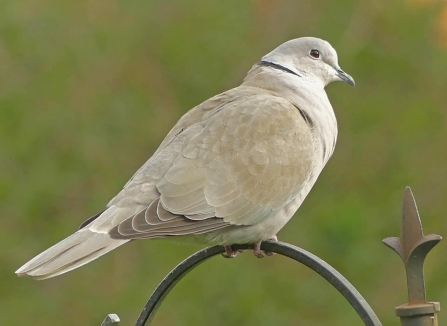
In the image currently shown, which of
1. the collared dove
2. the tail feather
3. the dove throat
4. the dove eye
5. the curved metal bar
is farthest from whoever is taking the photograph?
the dove eye

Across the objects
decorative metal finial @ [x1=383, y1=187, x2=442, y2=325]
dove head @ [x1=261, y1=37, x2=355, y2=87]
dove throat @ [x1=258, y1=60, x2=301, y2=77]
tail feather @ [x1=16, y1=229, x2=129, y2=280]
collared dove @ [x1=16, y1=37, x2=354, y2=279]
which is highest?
dove head @ [x1=261, y1=37, x2=355, y2=87]

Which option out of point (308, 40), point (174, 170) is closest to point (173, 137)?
point (174, 170)

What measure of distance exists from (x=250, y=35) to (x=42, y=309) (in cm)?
198

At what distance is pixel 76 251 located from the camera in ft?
8.27

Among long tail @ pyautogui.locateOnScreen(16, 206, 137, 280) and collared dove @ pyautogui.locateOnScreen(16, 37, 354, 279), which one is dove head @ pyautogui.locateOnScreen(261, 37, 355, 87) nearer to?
collared dove @ pyautogui.locateOnScreen(16, 37, 354, 279)

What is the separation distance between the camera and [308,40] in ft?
12.5

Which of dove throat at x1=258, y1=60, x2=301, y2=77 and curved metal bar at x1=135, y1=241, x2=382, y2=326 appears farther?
dove throat at x1=258, y1=60, x2=301, y2=77

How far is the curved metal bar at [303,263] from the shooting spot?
205cm

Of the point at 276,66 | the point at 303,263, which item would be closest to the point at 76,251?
the point at 303,263

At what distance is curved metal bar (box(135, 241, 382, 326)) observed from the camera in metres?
2.05

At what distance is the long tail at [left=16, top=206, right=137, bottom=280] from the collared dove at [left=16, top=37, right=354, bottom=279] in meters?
0.01

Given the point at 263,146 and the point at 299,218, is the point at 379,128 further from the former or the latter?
the point at 263,146

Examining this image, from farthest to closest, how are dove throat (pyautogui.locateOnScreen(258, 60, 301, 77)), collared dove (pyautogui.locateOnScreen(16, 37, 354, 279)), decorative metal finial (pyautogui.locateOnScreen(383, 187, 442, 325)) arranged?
dove throat (pyautogui.locateOnScreen(258, 60, 301, 77)), collared dove (pyautogui.locateOnScreen(16, 37, 354, 279)), decorative metal finial (pyautogui.locateOnScreen(383, 187, 442, 325))

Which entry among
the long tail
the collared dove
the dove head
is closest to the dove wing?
the collared dove
